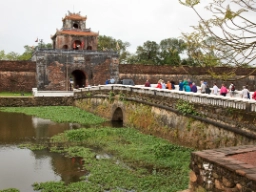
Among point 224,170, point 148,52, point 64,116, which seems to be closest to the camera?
point 224,170

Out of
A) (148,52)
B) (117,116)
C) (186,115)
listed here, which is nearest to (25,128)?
(117,116)

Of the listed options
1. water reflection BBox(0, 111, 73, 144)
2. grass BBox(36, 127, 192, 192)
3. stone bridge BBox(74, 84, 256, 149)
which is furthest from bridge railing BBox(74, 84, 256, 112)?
water reflection BBox(0, 111, 73, 144)

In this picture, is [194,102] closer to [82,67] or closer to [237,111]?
[237,111]

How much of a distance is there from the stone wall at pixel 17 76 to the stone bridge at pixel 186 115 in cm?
1300

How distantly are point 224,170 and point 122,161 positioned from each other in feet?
14.8

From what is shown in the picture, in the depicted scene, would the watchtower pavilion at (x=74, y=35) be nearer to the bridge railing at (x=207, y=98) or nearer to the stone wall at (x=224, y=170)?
the bridge railing at (x=207, y=98)

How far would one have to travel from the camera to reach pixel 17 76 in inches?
1060

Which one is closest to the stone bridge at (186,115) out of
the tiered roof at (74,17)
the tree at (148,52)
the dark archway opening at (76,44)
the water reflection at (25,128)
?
the water reflection at (25,128)

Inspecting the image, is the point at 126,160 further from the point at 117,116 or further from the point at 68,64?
the point at 68,64

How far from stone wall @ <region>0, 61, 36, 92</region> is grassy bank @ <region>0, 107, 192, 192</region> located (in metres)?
16.4

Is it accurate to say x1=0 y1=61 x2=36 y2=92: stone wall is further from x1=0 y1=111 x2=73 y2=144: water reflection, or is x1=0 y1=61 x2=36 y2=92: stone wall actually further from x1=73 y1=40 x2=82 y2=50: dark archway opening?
x1=0 y1=111 x2=73 y2=144: water reflection

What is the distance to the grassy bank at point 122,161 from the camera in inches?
→ 263

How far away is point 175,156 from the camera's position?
8.67 meters

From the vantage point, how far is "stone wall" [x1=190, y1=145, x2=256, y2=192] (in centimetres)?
401
